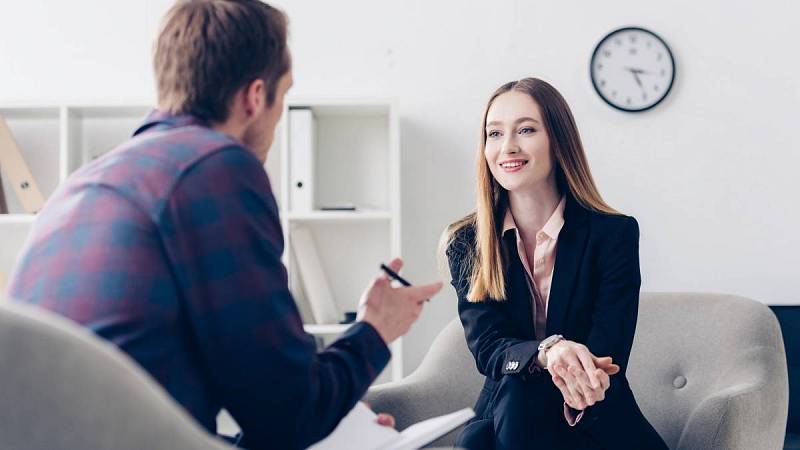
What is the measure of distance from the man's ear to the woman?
3.11ft

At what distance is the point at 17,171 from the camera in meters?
3.54

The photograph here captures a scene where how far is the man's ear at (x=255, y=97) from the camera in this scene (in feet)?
4.40

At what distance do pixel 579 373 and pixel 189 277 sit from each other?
1072mm

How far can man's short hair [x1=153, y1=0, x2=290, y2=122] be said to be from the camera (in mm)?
1308

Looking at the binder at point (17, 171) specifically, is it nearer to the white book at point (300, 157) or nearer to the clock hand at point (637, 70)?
the white book at point (300, 157)

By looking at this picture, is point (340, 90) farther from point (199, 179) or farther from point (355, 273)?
point (199, 179)

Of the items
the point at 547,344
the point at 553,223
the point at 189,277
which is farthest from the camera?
the point at 553,223

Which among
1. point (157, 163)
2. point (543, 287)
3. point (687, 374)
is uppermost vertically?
point (157, 163)

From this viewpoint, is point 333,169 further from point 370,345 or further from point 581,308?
point 370,345

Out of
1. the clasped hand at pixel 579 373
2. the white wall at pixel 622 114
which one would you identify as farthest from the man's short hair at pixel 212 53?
the white wall at pixel 622 114

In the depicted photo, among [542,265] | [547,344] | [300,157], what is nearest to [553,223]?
[542,265]

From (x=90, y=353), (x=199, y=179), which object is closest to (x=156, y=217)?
(x=199, y=179)

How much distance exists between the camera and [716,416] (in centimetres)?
222

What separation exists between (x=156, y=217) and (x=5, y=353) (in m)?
0.29
